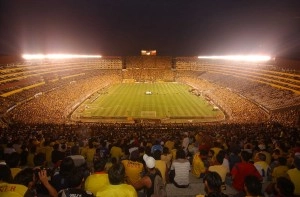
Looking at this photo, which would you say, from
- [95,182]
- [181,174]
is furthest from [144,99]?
[95,182]

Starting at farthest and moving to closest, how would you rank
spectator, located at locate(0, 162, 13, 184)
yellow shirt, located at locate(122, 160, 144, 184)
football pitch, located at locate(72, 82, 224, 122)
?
football pitch, located at locate(72, 82, 224, 122) → yellow shirt, located at locate(122, 160, 144, 184) → spectator, located at locate(0, 162, 13, 184)

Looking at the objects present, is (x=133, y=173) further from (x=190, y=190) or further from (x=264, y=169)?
(x=264, y=169)

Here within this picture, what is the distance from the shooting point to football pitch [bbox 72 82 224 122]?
5338 centimetres

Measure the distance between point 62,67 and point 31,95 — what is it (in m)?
48.1

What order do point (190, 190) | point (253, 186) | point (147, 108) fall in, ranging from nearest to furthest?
1. point (253, 186)
2. point (190, 190)
3. point (147, 108)

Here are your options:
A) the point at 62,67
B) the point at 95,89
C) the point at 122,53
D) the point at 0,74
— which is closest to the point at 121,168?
the point at 0,74

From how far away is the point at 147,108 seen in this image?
203 ft

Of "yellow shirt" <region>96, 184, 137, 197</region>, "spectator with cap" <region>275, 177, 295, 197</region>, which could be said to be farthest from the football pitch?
"yellow shirt" <region>96, 184, 137, 197</region>

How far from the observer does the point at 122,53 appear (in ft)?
565

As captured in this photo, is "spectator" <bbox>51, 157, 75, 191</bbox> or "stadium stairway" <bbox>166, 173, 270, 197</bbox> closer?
"spectator" <bbox>51, 157, 75, 191</bbox>

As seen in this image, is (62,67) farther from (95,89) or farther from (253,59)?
(253,59)

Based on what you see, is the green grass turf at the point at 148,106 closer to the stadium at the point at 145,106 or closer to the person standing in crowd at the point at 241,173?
the stadium at the point at 145,106

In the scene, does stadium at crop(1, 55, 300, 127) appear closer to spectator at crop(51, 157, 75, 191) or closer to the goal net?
the goal net

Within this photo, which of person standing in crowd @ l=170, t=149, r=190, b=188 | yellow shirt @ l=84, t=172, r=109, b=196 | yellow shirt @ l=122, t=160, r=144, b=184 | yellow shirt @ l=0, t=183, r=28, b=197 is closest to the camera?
yellow shirt @ l=0, t=183, r=28, b=197
